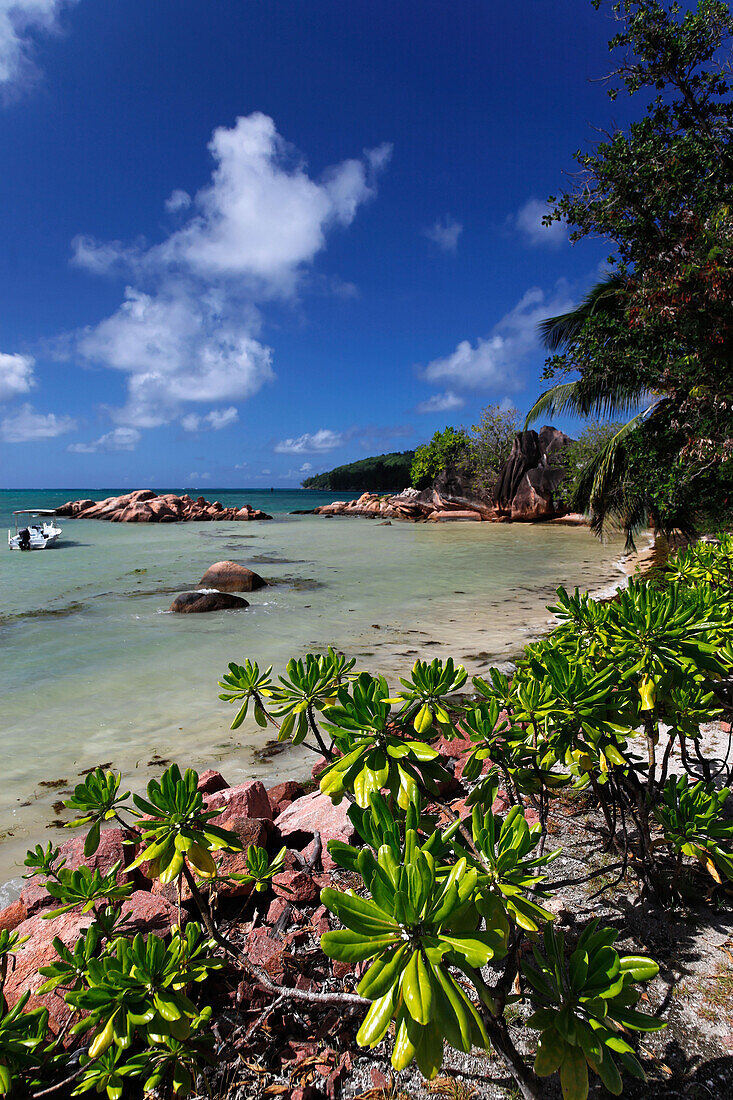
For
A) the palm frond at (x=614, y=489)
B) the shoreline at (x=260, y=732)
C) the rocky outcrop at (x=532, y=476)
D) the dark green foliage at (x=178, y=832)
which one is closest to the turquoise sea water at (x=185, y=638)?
the shoreline at (x=260, y=732)

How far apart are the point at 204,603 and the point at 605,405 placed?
10.5 meters

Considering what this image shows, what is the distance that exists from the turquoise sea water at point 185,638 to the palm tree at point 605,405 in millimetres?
1810

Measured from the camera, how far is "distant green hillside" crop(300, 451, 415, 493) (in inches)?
3735

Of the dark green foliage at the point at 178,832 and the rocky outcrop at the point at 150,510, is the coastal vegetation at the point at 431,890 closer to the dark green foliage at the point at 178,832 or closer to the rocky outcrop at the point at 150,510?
the dark green foliage at the point at 178,832

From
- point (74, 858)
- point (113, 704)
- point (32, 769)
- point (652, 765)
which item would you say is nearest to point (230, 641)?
point (113, 704)

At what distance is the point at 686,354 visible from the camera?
8.30 metres

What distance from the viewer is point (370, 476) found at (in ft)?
364

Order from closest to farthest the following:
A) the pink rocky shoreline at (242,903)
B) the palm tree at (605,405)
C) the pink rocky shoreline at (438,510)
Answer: the pink rocky shoreline at (242,903) → the palm tree at (605,405) → the pink rocky shoreline at (438,510)

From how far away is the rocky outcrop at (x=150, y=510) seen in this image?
40.9 metres

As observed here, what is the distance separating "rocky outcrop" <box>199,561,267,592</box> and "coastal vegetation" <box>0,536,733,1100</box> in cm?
960

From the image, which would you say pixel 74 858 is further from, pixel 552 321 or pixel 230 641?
pixel 552 321

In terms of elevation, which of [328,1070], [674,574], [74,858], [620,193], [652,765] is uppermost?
[620,193]

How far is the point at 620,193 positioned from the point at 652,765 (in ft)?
32.2

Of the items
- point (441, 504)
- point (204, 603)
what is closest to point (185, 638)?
point (204, 603)
